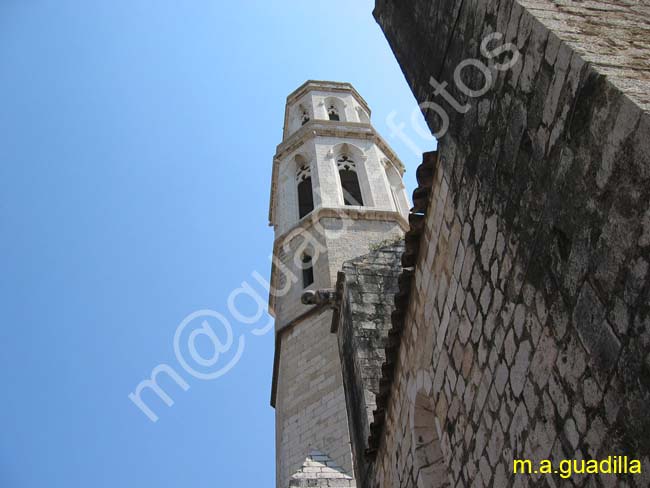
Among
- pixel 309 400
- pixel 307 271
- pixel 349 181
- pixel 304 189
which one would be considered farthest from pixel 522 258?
pixel 304 189

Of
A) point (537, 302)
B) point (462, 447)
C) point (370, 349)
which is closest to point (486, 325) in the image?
point (537, 302)

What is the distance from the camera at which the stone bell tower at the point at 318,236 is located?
9266mm

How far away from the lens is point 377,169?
1591cm

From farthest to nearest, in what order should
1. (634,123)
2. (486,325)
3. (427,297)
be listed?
(427,297), (486,325), (634,123)

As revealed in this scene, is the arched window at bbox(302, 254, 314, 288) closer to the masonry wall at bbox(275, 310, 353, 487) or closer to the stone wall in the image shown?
the masonry wall at bbox(275, 310, 353, 487)

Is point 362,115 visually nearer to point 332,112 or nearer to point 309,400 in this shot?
point 332,112

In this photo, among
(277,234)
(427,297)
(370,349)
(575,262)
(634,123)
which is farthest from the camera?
(277,234)

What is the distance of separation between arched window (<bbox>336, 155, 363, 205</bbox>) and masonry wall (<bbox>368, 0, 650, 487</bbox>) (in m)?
11.3

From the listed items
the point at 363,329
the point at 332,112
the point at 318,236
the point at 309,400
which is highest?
the point at 332,112

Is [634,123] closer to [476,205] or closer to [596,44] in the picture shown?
[596,44]

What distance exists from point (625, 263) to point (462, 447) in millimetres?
1735

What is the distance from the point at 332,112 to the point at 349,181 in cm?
462

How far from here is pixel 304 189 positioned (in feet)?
53.3

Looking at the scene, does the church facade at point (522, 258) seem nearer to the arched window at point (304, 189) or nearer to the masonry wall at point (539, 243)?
the masonry wall at point (539, 243)
